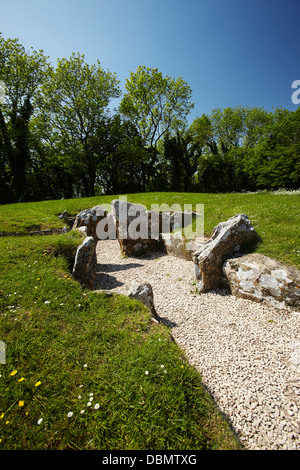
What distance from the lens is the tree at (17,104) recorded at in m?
26.6

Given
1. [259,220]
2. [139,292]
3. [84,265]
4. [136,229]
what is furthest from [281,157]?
[84,265]

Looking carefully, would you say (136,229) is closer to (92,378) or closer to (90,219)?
(90,219)

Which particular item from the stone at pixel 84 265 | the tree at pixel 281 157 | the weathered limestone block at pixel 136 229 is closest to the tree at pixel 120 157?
the tree at pixel 281 157

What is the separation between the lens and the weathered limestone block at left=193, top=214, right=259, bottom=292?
285 inches

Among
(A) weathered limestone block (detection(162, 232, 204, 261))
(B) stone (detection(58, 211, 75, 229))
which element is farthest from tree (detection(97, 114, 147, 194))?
(A) weathered limestone block (detection(162, 232, 204, 261))

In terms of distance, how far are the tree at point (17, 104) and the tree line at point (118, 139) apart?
0.43ft

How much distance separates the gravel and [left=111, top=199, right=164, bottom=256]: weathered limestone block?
3829mm

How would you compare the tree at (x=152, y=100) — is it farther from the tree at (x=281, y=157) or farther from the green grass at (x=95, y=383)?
the green grass at (x=95, y=383)

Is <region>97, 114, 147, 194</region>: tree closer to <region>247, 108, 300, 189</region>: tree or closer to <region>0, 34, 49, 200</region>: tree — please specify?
<region>0, 34, 49, 200</region>: tree

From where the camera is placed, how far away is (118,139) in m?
36.7

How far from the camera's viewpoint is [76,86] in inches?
1197

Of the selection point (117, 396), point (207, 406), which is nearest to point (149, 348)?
point (117, 396)

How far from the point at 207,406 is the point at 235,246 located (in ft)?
19.3

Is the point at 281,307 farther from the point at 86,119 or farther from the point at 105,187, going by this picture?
the point at 105,187
